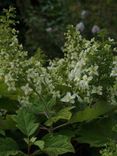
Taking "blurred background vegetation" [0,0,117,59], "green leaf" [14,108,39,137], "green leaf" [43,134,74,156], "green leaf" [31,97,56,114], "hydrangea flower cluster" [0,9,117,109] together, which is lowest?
"green leaf" [43,134,74,156]

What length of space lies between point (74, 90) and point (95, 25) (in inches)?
234

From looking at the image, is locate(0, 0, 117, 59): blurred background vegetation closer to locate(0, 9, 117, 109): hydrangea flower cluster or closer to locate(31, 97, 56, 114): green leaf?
locate(0, 9, 117, 109): hydrangea flower cluster

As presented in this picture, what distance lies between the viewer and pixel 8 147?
171 cm

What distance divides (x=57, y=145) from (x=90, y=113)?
170 millimetres

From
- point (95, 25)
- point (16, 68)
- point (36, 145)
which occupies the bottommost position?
point (36, 145)

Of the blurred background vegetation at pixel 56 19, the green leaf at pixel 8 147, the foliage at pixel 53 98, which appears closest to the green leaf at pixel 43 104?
the foliage at pixel 53 98

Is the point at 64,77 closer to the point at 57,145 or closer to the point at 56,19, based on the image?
the point at 57,145

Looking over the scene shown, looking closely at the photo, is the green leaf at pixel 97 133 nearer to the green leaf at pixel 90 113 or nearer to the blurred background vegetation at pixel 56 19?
the green leaf at pixel 90 113

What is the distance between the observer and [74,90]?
1931 mm

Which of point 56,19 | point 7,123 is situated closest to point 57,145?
point 7,123

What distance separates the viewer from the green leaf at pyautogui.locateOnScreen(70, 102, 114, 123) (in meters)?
1.79

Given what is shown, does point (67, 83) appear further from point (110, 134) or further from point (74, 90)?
point (110, 134)

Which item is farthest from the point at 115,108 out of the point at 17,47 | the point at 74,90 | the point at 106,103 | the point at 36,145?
the point at 17,47

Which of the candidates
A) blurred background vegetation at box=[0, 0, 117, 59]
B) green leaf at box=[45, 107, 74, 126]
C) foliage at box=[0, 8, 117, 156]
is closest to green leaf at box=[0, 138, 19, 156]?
foliage at box=[0, 8, 117, 156]
